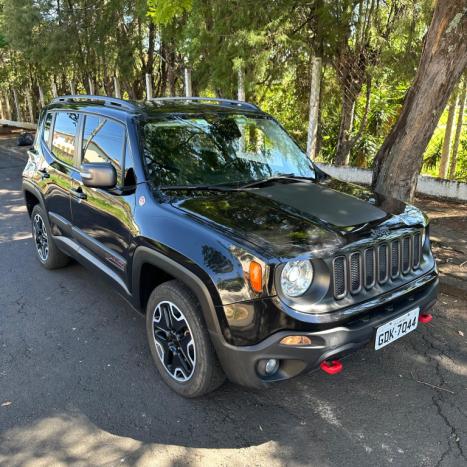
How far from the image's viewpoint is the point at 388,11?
313 inches

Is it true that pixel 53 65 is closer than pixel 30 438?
No

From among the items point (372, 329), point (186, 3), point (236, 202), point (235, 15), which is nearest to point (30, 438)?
Result: point (236, 202)

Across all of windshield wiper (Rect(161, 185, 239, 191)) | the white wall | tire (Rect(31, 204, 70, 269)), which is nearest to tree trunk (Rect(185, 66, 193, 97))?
the white wall

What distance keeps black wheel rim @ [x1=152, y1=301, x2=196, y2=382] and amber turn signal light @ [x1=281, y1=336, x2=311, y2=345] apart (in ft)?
2.13

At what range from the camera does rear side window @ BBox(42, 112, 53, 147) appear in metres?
4.89

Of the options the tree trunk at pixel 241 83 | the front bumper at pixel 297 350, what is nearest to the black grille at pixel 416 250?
the front bumper at pixel 297 350

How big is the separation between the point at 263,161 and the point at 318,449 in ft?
7.40

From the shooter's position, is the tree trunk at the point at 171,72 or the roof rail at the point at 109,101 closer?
the roof rail at the point at 109,101

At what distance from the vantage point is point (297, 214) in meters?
2.91

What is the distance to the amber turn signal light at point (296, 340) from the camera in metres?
2.41

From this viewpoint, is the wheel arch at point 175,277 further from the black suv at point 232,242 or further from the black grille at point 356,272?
the black grille at point 356,272

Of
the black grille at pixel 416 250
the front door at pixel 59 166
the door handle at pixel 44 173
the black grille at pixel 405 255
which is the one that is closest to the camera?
the black grille at pixel 405 255

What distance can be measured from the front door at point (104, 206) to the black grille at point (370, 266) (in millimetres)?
1634

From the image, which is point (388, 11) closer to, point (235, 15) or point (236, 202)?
point (235, 15)
